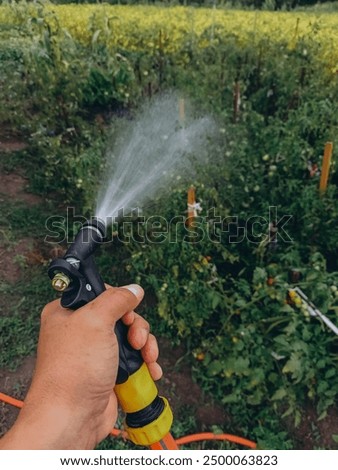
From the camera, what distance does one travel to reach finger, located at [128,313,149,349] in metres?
1.68

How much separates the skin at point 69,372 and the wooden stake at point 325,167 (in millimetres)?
1777

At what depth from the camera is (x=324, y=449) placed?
7.72ft

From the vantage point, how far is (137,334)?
5.52 feet

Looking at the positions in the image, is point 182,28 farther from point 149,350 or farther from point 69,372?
point 69,372

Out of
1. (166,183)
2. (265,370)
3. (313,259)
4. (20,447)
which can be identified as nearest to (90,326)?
(20,447)

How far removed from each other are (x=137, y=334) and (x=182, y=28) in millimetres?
5070

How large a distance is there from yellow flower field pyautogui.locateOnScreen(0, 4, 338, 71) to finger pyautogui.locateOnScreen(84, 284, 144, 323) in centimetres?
373

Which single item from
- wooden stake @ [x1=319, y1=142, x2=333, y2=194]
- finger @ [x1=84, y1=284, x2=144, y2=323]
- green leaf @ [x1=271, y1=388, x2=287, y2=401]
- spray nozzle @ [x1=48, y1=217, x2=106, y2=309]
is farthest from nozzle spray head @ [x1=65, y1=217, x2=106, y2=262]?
wooden stake @ [x1=319, y1=142, x2=333, y2=194]

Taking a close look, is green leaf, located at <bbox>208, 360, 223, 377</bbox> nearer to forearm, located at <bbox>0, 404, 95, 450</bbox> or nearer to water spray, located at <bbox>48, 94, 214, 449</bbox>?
water spray, located at <bbox>48, 94, 214, 449</bbox>

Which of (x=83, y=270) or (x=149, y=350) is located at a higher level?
(x=83, y=270)

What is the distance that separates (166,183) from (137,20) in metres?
4.03

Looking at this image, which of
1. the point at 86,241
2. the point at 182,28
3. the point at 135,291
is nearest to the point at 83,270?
the point at 86,241

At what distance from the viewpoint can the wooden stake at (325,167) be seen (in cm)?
278

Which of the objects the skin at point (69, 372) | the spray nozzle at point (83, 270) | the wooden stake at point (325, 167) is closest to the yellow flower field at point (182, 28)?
the wooden stake at point (325, 167)
